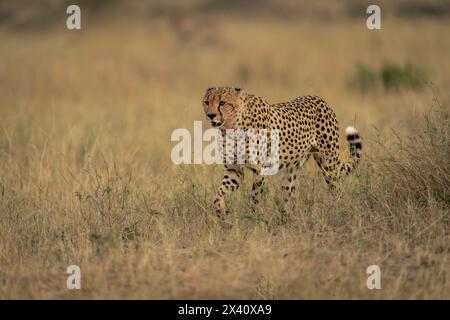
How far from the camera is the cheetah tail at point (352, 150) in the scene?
608 cm

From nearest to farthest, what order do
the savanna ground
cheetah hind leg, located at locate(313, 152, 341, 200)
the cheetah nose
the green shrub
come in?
the savanna ground
the cheetah nose
cheetah hind leg, located at locate(313, 152, 341, 200)
the green shrub

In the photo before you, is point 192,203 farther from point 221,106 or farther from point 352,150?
point 352,150

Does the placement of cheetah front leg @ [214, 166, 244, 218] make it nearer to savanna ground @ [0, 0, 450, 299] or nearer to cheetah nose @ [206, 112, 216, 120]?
savanna ground @ [0, 0, 450, 299]

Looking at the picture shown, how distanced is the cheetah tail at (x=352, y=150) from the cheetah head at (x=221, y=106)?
37.6 inches

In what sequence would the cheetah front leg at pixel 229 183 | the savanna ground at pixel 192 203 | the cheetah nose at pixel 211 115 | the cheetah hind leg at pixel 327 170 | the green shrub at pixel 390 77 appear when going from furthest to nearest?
1. the green shrub at pixel 390 77
2. the cheetah hind leg at pixel 327 170
3. the cheetah front leg at pixel 229 183
4. the cheetah nose at pixel 211 115
5. the savanna ground at pixel 192 203

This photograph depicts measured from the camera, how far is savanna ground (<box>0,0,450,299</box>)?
445 centimetres

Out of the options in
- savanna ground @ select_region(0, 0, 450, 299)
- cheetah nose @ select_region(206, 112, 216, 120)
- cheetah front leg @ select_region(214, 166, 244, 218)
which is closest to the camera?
savanna ground @ select_region(0, 0, 450, 299)

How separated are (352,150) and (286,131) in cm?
60

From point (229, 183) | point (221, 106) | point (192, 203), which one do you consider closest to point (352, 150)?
point (229, 183)

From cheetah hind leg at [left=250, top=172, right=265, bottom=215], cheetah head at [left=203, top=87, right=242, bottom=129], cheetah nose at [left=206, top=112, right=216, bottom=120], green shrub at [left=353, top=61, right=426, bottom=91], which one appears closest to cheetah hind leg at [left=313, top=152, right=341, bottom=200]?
cheetah hind leg at [left=250, top=172, right=265, bottom=215]

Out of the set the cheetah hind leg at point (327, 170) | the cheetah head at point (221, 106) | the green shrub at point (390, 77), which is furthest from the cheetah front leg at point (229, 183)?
the green shrub at point (390, 77)

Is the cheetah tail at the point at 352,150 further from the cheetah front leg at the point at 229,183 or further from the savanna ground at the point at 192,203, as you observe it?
the cheetah front leg at the point at 229,183

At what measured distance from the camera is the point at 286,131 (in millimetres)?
5875
